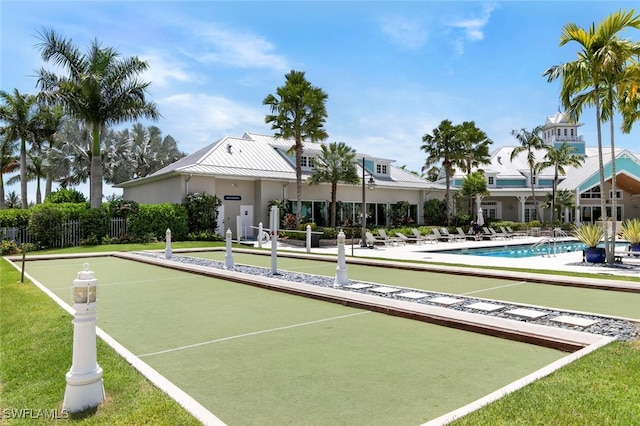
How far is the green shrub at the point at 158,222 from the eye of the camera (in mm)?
23656

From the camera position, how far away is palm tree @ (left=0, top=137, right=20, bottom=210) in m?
35.8

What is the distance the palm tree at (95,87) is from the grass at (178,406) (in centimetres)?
2156

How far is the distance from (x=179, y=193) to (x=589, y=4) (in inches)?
824

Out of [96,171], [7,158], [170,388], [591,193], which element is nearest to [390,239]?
[96,171]

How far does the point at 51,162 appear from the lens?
130 ft

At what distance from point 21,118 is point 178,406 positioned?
37.2 m

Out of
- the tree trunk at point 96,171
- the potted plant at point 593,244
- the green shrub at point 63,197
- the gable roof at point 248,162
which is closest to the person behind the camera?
the potted plant at point 593,244

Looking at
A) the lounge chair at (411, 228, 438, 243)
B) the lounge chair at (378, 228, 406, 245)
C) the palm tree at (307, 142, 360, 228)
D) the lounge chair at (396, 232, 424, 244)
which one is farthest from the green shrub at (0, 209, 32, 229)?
the lounge chair at (411, 228, 438, 243)

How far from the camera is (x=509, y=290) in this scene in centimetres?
919

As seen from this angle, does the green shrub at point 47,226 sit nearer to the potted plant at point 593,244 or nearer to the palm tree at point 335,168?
the palm tree at point 335,168

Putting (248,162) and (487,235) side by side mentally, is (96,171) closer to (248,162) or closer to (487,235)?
(248,162)

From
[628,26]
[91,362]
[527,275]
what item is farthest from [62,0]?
[628,26]

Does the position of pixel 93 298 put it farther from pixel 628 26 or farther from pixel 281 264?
pixel 628 26

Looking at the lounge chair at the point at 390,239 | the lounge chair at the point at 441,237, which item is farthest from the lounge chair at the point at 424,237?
the lounge chair at the point at 390,239
